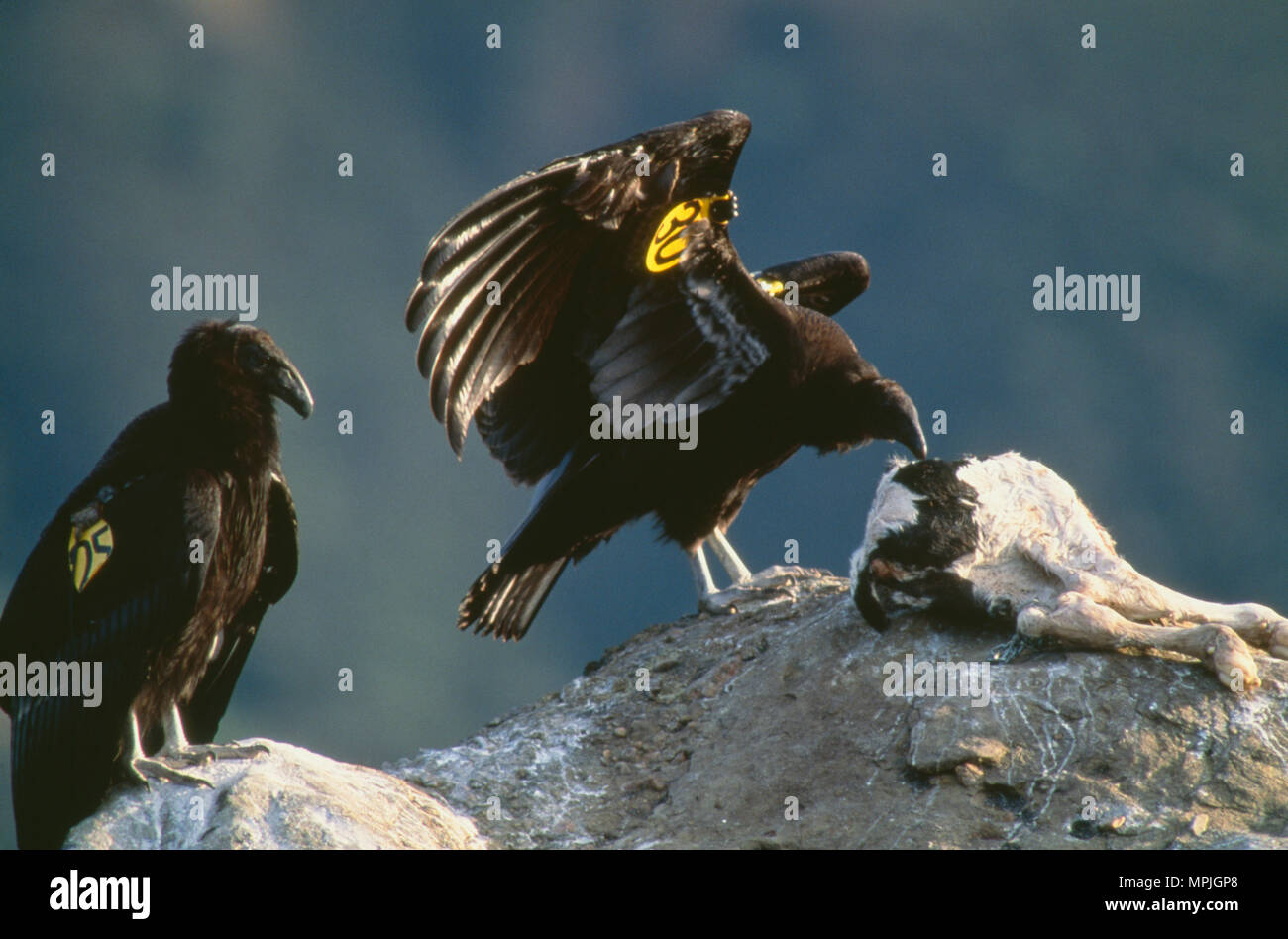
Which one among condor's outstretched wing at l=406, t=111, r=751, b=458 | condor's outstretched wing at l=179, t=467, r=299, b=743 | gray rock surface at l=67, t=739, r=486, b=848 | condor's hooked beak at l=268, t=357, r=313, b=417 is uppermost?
condor's outstretched wing at l=406, t=111, r=751, b=458

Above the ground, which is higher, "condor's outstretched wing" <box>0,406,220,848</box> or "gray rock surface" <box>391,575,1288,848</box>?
"condor's outstretched wing" <box>0,406,220,848</box>

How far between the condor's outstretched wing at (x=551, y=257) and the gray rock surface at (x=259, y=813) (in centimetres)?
202

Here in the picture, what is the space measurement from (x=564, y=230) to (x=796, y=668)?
2.88m

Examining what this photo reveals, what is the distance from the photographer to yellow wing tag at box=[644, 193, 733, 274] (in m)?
8.53

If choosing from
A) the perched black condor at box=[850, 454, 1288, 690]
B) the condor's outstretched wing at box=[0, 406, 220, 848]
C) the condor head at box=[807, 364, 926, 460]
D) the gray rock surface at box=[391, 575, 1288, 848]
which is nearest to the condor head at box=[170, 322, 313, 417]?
the condor's outstretched wing at box=[0, 406, 220, 848]

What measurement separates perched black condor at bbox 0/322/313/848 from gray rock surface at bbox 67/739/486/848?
16cm

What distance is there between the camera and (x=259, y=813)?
19.3 feet

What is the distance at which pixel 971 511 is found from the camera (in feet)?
24.7

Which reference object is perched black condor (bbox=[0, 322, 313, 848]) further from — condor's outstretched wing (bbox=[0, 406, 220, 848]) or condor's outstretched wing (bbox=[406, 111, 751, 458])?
condor's outstretched wing (bbox=[406, 111, 751, 458])

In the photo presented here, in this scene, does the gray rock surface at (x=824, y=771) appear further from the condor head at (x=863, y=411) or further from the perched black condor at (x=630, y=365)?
the condor head at (x=863, y=411)

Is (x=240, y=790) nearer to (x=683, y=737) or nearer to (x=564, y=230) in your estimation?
(x=683, y=737)

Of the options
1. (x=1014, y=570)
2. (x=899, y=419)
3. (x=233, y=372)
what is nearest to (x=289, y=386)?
(x=233, y=372)

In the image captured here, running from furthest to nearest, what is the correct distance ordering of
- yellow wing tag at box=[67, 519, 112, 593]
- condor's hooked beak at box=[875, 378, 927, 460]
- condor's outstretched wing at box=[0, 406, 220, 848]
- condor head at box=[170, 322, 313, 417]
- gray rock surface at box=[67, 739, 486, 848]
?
condor's hooked beak at box=[875, 378, 927, 460] < condor head at box=[170, 322, 313, 417] < yellow wing tag at box=[67, 519, 112, 593] < condor's outstretched wing at box=[0, 406, 220, 848] < gray rock surface at box=[67, 739, 486, 848]

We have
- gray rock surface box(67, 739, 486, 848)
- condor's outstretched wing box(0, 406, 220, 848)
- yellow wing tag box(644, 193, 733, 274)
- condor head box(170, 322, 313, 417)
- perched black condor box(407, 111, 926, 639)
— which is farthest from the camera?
yellow wing tag box(644, 193, 733, 274)
